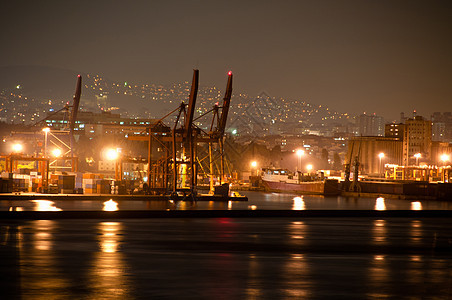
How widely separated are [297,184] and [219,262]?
7811 cm

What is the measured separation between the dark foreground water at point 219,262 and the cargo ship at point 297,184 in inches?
2231

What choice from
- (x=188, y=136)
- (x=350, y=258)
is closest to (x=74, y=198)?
(x=188, y=136)

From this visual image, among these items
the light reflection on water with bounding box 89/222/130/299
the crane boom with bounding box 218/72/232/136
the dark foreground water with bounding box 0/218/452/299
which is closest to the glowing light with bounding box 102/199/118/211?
the dark foreground water with bounding box 0/218/452/299

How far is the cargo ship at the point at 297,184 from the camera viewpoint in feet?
269

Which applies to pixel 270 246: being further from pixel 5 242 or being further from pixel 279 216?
pixel 279 216

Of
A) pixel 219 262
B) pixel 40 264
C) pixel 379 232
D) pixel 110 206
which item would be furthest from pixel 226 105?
pixel 40 264

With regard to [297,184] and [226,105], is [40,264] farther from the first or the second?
[297,184]

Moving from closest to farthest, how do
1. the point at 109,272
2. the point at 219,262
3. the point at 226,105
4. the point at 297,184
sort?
the point at 109,272 → the point at 219,262 → the point at 226,105 → the point at 297,184

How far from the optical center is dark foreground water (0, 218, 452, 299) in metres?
11.5

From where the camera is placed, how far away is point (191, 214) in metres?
32.8

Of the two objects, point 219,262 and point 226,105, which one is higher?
point 226,105

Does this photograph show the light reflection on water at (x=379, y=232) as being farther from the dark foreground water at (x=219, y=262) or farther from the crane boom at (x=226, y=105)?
the crane boom at (x=226, y=105)

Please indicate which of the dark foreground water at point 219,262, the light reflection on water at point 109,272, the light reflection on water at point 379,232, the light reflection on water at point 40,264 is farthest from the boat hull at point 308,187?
the light reflection on water at point 109,272

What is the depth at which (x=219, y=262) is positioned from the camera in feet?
50.1
